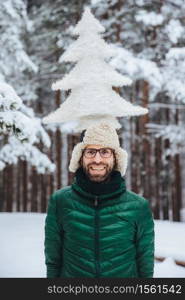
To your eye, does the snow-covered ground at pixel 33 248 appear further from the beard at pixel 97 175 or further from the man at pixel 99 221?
the beard at pixel 97 175

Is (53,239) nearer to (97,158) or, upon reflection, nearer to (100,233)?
(100,233)

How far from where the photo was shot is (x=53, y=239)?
3.34 metres

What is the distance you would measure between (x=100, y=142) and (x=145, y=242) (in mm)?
742

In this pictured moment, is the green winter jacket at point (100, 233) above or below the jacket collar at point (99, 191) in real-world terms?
below

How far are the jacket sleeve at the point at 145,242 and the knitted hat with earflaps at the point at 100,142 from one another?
32 centimetres

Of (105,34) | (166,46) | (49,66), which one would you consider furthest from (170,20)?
(49,66)

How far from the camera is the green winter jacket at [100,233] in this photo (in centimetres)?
316

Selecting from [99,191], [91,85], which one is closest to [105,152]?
[99,191]

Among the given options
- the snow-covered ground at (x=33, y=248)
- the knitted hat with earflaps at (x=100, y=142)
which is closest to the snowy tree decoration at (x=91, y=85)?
the snow-covered ground at (x=33, y=248)

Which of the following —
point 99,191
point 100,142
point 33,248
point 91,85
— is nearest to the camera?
point 99,191

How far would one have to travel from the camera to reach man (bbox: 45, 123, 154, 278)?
3164mm

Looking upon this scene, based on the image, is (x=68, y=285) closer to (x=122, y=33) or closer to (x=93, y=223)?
(x=93, y=223)

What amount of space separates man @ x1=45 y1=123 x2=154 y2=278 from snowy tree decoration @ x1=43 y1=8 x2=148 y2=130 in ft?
26.9

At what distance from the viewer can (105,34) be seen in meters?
15.5
